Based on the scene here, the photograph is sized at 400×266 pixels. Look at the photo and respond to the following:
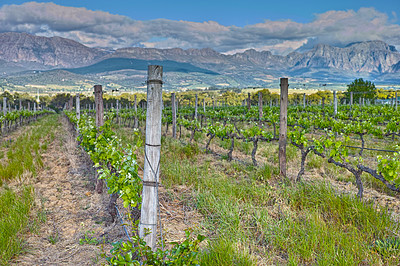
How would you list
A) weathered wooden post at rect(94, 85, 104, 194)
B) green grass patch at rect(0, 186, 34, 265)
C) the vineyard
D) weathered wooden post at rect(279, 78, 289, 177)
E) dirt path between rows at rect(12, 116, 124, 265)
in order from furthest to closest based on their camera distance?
weathered wooden post at rect(279, 78, 289, 177)
weathered wooden post at rect(94, 85, 104, 194)
dirt path between rows at rect(12, 116, 124, 265)
green grass patch at rect(0, 186, 34, 265)
the vineyard

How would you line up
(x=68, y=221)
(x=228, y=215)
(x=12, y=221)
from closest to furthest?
(x=12, y=221), (x=228, y=215), (x=68, y=221)

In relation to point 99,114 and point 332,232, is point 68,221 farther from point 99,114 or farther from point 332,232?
point 332,232

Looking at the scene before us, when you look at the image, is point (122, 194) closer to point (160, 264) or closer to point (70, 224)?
point (160, 264)

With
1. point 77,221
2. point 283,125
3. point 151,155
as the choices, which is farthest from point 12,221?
point 283,125

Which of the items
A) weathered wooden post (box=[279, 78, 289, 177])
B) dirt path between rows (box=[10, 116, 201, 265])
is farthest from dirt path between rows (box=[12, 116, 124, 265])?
weathered wooden post (box=[279, 78, 289, 177])

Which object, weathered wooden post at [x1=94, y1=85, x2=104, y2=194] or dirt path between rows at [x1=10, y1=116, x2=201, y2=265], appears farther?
weathered wooden post at [x1=94, y1=85, x2=104, y2=194]

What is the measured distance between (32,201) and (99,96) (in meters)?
2.63

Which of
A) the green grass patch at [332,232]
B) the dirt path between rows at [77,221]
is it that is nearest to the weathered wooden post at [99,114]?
the dirt path between rows at [77,221]

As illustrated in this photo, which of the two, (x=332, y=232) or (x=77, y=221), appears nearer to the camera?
(x=332, y=232)

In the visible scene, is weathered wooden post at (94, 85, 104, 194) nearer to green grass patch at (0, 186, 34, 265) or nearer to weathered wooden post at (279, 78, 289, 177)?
green grass patch at (0, 186, 34, 265)

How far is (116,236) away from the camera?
13.5ft

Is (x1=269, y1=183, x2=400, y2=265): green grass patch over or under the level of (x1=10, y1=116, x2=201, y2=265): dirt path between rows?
over

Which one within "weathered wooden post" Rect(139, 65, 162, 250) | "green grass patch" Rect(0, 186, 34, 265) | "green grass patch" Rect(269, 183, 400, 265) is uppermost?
"weathered wooden post" Rect(139, 65, 162, 250)

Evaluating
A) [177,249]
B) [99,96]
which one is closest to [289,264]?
[177,249]
